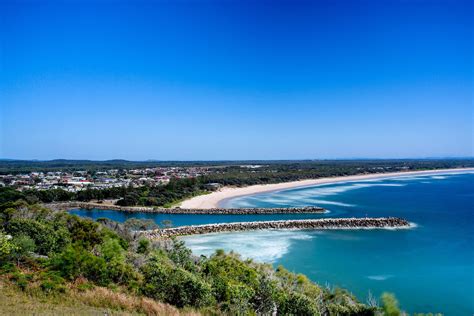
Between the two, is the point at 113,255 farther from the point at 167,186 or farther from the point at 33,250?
the point at 167,186

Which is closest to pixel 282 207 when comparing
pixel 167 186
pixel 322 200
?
pixel 322 200

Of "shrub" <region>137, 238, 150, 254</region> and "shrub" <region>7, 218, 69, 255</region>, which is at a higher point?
"shrub" <region>7, 218, 69, 255</region>

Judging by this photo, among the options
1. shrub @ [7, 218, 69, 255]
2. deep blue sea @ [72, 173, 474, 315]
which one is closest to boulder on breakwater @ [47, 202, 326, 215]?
deep blue sea @ [72, 173, 474, 315]

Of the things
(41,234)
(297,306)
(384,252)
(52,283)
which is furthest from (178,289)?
(384,252)

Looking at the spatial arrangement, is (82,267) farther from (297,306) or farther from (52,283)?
(297,306)

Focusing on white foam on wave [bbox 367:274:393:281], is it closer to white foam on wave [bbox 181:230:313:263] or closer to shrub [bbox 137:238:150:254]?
white foam on wave [bbox 181:230:313:263]

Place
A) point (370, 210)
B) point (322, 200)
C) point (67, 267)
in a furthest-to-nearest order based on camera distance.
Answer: point (322, 200)
point (370, 210)
point (67, 267)

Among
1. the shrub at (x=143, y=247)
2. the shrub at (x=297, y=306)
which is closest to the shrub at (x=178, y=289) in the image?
the shrub at (x=297, y=306)

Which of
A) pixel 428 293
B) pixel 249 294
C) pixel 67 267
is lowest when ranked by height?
pixel 428 293

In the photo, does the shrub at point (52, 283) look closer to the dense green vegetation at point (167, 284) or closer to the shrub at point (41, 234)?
the dense green vegetation at point (167, 284)
